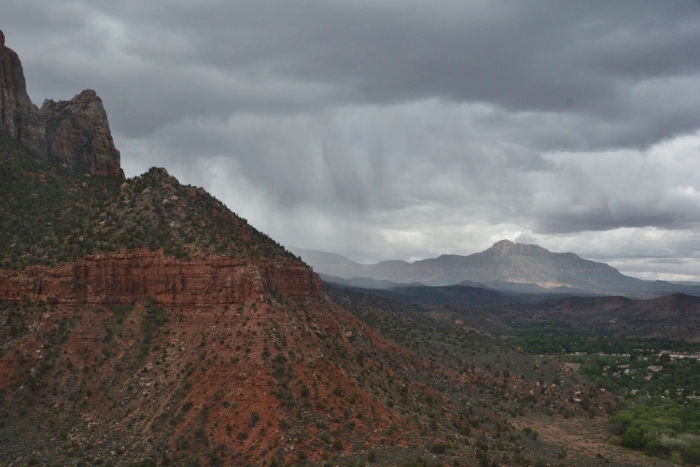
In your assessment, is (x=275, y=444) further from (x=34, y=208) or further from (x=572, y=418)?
(x=572, y=418)

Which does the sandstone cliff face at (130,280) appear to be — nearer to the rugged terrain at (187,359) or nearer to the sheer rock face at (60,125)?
the rugged terrain at (187,359)

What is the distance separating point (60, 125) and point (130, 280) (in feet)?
216

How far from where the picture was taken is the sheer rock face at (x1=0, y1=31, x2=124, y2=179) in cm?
9075

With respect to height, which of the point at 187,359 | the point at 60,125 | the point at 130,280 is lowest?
the point at 187,359

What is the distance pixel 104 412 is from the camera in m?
42.8

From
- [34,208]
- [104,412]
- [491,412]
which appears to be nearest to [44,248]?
[34,208]

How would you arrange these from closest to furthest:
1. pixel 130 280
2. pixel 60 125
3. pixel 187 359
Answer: pixel 187 359 < pixel 130 280 < pixel 60 125

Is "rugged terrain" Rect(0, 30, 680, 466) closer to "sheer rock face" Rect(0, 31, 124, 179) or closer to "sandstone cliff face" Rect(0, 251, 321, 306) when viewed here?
"sandstone cliff face" Rect(0, 251, 321, 306)

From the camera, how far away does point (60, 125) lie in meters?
101

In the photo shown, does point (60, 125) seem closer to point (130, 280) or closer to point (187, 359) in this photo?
point (130, 280)

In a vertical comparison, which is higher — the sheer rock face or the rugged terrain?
the sheer rock face

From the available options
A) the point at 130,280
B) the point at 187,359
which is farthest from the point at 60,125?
the point at 187,359

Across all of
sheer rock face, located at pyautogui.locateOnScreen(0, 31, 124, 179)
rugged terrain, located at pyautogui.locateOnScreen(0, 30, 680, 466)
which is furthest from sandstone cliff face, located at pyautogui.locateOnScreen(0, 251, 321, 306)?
sheer rock face, located at pyautogui.locateOnScreen(0, 31, 124, 179)

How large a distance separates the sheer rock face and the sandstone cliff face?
48366 mm
